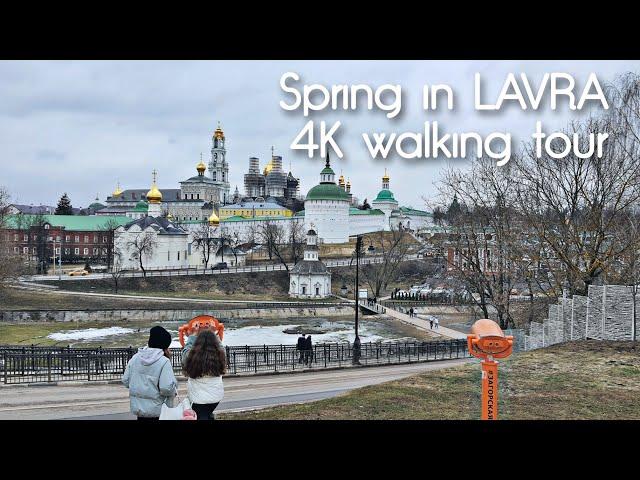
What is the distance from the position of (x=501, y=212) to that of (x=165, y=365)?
1836cm

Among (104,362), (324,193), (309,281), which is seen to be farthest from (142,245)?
(104,362)

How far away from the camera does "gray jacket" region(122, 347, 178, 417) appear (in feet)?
17.4

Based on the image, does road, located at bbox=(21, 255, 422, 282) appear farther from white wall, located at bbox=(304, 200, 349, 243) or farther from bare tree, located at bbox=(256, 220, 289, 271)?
white wall, located at bbox=(304, 200, 349, 243)

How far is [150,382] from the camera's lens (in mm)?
5336

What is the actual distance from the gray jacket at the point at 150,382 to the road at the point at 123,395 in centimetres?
434

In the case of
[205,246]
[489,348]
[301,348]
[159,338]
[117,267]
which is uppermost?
[205,246]

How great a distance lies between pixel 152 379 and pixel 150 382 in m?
0.03

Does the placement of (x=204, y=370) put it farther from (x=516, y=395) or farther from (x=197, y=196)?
(x=197, y=196)

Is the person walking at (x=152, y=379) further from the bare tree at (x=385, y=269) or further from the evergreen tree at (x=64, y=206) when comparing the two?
the evergreen tree at (x=64, y=206)

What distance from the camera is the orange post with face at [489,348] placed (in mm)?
5906

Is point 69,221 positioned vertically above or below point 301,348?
above

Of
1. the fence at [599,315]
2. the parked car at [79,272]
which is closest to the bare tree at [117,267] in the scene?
the parked car at [79,272]

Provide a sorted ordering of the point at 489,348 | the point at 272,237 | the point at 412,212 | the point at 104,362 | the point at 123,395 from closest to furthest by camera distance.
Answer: the point at 489,348 → the point at 123,395 → the point at 104,362 → the point at 272,237 → the point at 412,212

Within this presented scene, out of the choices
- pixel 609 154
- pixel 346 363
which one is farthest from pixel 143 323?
pixel 609 154
